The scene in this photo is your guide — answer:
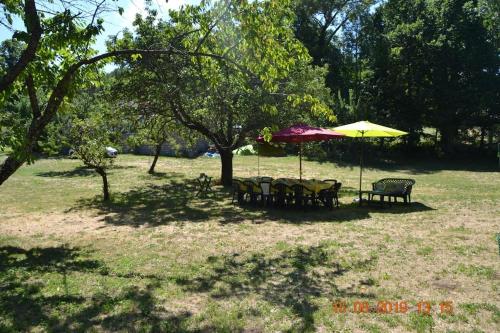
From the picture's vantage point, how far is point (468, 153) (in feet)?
103

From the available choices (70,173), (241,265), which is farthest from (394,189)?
(70,173)

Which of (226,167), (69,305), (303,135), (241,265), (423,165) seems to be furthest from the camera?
(423,165)

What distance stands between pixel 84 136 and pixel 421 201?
11606 millimetres

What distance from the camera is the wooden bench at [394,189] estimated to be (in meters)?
13.1

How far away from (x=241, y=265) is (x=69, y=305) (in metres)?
2.94

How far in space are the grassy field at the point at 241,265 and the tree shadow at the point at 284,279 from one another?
0.03 metres

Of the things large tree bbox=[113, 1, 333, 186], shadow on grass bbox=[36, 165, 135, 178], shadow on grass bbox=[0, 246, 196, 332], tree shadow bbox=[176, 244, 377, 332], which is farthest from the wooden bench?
shadow on grass bbox=[36, 165, 135, 178]

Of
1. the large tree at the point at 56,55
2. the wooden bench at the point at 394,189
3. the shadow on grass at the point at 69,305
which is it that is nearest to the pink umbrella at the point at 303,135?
the wooden bench at the point at 394,189

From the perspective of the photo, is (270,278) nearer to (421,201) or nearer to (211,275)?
(211,275)

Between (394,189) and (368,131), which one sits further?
(394,189)

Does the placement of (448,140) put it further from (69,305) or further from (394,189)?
(69,305)

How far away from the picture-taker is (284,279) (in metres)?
6.62

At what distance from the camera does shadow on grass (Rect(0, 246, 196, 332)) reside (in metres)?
4.89

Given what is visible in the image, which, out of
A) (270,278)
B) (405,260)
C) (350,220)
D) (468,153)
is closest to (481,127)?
(468,153)
